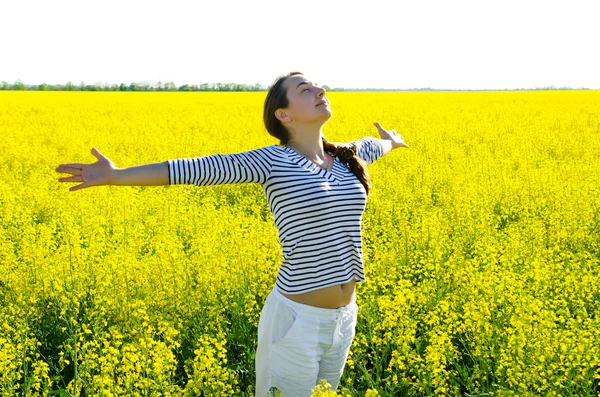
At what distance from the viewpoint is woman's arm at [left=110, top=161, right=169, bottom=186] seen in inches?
103

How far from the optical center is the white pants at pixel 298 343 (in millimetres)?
2719

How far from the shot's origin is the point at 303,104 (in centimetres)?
286

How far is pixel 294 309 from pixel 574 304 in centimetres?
258

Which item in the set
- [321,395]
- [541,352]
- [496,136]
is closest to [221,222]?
[541,352]

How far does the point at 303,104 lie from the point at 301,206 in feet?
1.43

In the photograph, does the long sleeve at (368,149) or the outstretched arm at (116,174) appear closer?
the outstretched arm at (116,174)

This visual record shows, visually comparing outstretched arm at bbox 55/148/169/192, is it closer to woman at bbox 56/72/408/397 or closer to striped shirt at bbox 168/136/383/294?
woman at bbox 56/72/408/397

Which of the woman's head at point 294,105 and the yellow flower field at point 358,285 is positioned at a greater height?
the woman's head at point 294,105

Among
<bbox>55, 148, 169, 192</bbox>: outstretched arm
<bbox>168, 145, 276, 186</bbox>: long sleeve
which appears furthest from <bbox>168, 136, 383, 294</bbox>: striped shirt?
<bbox>55, 148, 169, 192</bbox>: outstretched arm

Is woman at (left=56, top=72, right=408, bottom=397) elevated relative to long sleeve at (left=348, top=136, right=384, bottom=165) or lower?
lower

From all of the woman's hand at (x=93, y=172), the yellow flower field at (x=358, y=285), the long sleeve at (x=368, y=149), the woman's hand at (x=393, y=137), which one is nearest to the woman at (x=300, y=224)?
the woman's hand at (x=93, y=172)

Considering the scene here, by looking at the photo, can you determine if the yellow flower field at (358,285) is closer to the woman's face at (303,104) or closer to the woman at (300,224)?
the woman at (300,224)

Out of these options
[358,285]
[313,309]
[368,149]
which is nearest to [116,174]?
[313,309]

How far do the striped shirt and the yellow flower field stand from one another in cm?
48
